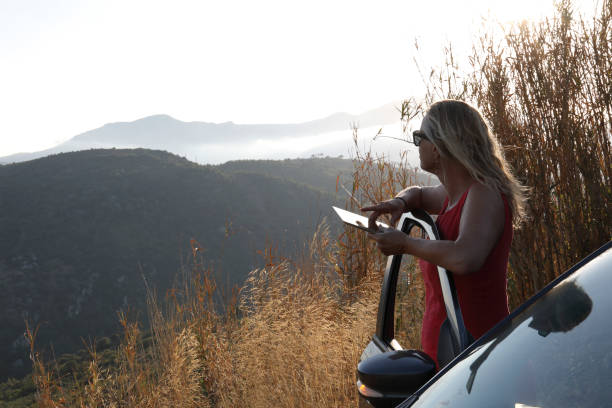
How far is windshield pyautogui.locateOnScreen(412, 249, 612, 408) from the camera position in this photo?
30.0 inches

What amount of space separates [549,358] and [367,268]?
156 inches

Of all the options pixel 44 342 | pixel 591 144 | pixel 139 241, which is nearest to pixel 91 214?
pixel 139 241

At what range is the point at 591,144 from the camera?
2945mm

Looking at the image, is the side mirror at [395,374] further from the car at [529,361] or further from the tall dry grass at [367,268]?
the tall dry grass at [367,268]

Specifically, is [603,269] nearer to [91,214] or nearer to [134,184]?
[91,214]

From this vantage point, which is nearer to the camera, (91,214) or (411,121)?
(411,121)

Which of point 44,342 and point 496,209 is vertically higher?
point 496,209

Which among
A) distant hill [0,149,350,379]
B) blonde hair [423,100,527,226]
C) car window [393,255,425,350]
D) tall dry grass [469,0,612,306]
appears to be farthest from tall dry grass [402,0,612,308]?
distant hill [0,149,350,379]

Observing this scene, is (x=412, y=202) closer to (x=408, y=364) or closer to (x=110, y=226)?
(x=408, y=364)

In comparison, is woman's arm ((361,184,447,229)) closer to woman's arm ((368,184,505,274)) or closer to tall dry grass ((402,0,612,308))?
woman's arm ((368,184,505,274))

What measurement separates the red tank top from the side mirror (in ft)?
1.01

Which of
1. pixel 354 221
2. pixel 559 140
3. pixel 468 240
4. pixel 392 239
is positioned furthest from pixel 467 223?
pixel 559 140

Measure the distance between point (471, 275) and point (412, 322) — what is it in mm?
2685

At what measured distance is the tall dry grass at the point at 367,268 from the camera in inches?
116
